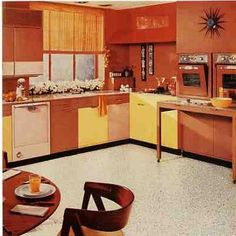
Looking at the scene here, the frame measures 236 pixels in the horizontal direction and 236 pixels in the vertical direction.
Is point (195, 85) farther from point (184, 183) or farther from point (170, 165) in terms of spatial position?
point (184, 183)

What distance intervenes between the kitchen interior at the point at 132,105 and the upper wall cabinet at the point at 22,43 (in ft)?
0.04

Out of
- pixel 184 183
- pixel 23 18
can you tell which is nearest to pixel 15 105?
pixel 23 18

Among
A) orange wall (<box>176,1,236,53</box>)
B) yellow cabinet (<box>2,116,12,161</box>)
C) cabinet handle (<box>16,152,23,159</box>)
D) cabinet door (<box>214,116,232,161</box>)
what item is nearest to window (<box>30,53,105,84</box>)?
yellow cabinet (<box>2,116,12,161</box>)

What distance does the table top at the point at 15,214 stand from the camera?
1.75 meters

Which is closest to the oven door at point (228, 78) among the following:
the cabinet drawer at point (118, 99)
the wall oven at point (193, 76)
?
the wall oven at point (193, 76)

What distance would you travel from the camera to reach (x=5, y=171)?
2557mm

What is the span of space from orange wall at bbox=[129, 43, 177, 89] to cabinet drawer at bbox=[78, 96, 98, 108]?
4.16ft

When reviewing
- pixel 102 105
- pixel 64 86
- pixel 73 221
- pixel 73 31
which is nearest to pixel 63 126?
pixel 102 105

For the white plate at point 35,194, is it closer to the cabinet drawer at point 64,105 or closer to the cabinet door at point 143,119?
the cabinet drawer at point 64,105

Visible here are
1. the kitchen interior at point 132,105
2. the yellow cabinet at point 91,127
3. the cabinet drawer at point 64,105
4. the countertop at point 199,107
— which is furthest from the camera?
the yellow cabinet at point 91,127

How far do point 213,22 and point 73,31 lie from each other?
2.27 meters

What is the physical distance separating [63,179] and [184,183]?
4.45 ft

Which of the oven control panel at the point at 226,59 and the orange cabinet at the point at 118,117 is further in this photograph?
the orange cabinet at the point at 118,117

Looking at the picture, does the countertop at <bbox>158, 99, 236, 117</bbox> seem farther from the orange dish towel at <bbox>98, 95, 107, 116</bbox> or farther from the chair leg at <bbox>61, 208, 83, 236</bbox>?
the chair leg at <bbox>61, 208, 83, 236</bbox>
